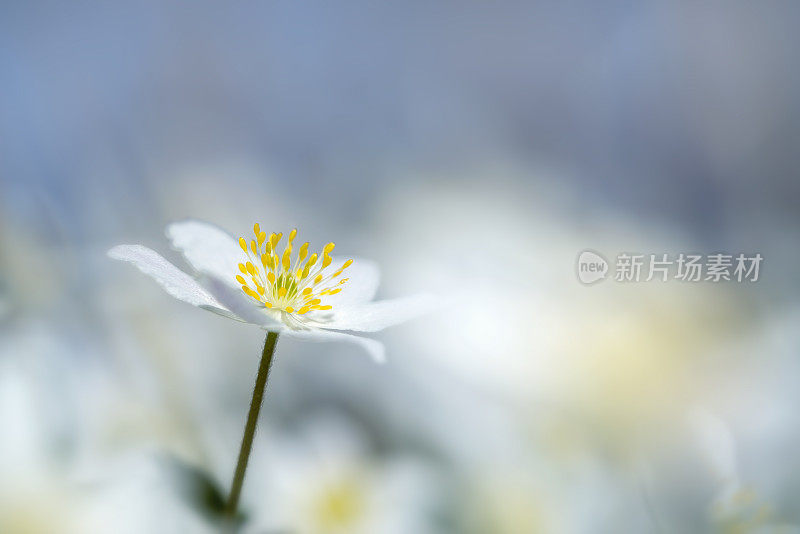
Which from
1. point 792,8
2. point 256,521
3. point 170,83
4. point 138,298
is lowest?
point 256,521

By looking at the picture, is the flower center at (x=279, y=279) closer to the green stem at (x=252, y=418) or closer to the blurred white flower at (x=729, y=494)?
the green stem at (x=252, y=418)

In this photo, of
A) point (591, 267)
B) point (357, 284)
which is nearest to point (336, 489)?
point (357, 284)

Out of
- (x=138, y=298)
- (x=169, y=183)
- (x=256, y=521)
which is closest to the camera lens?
(x=256, y=521)

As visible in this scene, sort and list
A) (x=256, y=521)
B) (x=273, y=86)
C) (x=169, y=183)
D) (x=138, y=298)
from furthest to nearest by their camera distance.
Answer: (x=273, y=86), (x=169, y=183), (x=138, y=298), (x=256, y=521)

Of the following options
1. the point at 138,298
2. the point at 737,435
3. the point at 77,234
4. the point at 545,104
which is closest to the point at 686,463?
the point at 737,435

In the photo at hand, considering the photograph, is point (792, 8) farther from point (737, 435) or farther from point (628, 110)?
A: point (737, 435)

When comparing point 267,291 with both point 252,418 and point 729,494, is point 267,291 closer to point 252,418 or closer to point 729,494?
point 252,418

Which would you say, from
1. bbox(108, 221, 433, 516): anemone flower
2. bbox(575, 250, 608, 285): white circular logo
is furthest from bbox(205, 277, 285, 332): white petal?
bbox(575, 250, 608, 285): white circular logo
